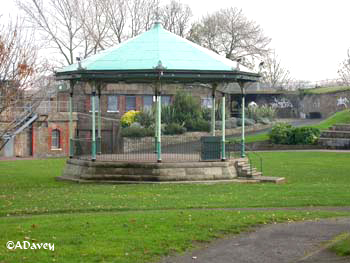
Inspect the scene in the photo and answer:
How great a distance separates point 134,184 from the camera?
24.0 m

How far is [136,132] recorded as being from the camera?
4569 centimetres

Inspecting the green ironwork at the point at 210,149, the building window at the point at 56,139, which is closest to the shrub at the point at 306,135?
the building window at the point at 56,139

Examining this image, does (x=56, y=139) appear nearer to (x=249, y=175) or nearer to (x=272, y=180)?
(x=249, y=175)

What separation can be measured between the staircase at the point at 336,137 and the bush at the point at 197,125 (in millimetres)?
8652

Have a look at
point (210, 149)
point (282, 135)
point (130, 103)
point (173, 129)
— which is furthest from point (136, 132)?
point (210, 149)

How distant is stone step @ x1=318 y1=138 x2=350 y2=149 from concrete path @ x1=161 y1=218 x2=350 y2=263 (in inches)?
1176

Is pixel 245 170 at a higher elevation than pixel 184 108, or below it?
below

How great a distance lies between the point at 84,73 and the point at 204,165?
578cm

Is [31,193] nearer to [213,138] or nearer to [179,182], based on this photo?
[179,182]

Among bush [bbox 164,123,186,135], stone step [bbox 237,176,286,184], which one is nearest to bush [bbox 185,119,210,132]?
bush [bbox 164,123,186,135]

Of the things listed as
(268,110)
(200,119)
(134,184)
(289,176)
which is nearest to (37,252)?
(134,184)

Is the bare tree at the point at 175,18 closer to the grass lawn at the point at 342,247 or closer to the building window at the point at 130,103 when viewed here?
the building window at the point at 130,103

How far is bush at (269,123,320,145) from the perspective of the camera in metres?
44.8

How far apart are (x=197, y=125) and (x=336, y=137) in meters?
10.5
